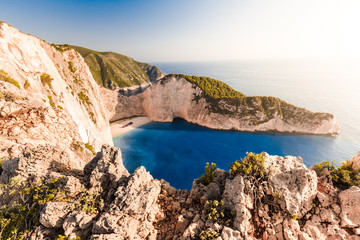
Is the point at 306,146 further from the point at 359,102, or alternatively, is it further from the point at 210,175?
the point at 359,102

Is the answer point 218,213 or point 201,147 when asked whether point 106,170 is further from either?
point 201,147

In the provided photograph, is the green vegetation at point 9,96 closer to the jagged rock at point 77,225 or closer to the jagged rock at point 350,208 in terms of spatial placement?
the jagged rock at point 77,225

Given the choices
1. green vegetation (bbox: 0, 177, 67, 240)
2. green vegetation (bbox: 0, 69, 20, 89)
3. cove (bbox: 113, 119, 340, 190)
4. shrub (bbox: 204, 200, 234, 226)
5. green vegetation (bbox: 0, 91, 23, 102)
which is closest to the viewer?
green vegetation (bbox: 0, 177, 67, 240)

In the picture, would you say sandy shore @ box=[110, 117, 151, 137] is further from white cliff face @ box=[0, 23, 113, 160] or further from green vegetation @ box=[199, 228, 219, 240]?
green vegetation @ box=[199, 228, 219, 240]

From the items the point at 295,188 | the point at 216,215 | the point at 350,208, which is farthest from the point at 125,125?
the point at 350,208

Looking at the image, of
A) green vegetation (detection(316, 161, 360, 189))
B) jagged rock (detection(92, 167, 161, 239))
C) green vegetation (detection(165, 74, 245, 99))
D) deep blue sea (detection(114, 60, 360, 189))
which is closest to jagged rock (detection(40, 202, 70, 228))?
jagged rock (detection(92, 167, 161, 239))

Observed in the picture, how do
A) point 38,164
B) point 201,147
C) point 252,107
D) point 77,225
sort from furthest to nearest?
point 252,107 < point 201,147 < point 38,164 < point 77,225
